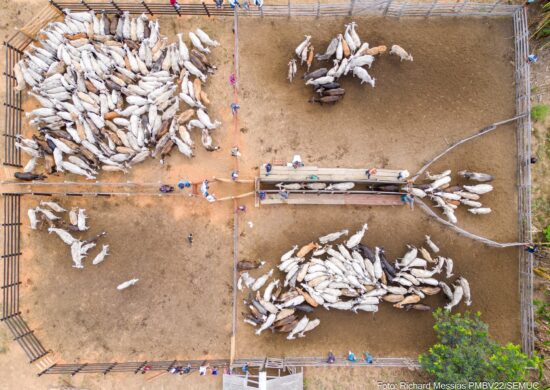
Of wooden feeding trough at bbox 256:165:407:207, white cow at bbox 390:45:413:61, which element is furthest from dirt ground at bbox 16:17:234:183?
white cow at bbox 390:45:413:61

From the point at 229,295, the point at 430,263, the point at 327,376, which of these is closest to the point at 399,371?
the point at 327,376

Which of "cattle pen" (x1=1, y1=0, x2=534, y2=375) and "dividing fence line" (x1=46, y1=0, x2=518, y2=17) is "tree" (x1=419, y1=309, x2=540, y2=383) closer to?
"cattle pen" (x1=1, y1=0, x2=534, y2=375)

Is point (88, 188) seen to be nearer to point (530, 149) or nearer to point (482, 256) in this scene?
point (482, 256)

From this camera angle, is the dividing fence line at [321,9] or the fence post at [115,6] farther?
the dividing fence line at [321,9]

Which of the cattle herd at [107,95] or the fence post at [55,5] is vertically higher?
the fence post at [55,5]

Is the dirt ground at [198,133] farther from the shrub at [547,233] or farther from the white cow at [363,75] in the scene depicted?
the shrub at [547,233]

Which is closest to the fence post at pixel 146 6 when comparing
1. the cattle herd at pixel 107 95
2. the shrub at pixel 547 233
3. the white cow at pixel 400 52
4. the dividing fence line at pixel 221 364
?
the cattle herd at pixel 107 95

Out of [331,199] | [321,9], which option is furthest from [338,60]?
[331,199]
